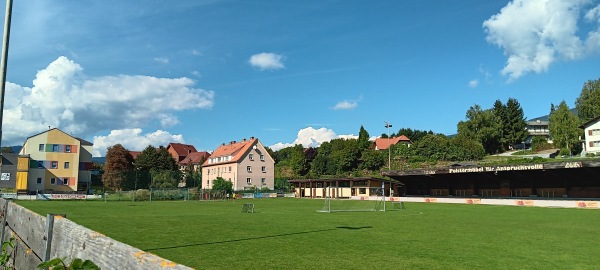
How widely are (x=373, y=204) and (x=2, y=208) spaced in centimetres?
4050

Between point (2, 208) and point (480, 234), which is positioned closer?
point (2, 208)

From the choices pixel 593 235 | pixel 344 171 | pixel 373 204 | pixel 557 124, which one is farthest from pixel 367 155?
pixel 593 235

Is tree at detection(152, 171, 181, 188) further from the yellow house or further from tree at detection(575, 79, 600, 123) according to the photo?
tree at detection(575, 79, 600, 123)

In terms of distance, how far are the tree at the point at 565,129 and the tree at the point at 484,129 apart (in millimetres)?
15337

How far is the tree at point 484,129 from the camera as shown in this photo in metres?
112

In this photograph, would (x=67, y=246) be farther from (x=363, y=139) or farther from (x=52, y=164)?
(x=363, y=139)

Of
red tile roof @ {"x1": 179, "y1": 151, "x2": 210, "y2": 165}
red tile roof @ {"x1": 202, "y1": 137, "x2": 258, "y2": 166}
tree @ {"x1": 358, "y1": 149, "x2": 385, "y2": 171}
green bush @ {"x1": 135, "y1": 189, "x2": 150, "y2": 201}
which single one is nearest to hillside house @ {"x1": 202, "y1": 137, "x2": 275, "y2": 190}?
red tile roof @ {"x1": 202, "y1": 137, "x2": 258, "y2": 166}

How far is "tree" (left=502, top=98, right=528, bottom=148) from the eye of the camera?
11850cm

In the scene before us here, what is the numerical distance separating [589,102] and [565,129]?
11.4m

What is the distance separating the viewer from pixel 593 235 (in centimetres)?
1923

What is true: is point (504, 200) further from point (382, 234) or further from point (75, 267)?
point (75, 267)

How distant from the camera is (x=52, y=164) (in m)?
72.2

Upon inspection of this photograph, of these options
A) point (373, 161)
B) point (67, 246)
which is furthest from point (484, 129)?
point (67, 246)

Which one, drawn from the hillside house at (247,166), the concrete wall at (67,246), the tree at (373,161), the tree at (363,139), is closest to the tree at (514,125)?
the tree at (363,139)
